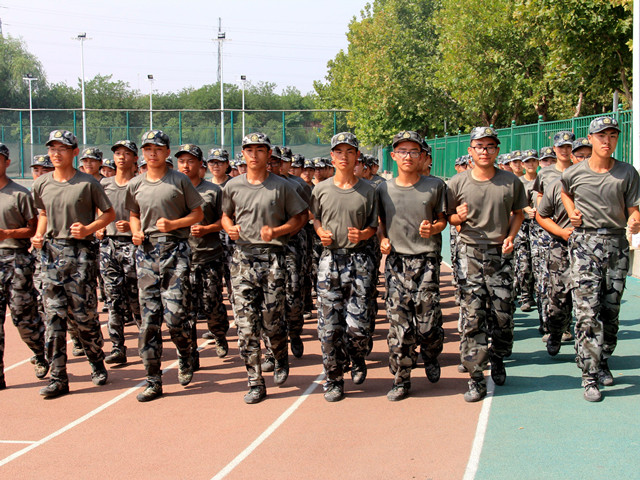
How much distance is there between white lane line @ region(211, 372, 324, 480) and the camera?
203 inches

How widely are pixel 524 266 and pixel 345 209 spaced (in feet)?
16.4

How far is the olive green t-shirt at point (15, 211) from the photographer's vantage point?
7.38m

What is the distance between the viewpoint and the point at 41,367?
7918mm

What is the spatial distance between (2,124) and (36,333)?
131 ft

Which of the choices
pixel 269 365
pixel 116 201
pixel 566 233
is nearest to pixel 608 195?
pixel 566 233

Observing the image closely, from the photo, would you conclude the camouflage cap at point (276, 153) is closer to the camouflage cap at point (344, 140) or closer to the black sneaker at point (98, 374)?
the camouflage cap at point (344, 140)

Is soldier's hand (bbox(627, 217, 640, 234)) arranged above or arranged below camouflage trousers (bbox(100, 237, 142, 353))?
above

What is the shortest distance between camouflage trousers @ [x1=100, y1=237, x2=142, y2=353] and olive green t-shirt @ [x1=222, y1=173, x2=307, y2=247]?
7.20 ft

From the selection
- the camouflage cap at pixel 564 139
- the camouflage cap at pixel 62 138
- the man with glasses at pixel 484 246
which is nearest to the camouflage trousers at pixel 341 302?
the man with glasses at pixel 484 246

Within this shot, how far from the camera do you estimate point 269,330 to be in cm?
696

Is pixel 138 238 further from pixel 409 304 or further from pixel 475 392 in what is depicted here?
pixel 475 392

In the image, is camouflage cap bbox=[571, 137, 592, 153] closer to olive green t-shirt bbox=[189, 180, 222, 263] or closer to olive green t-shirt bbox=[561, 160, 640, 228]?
olive green t-shirt bbox=[561, 160, 640, 228]

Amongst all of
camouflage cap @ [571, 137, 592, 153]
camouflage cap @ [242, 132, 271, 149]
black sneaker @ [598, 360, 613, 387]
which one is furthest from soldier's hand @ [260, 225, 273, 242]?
camouflage cap @ [571, 137, 592, 153]

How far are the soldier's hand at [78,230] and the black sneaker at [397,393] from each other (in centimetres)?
331
